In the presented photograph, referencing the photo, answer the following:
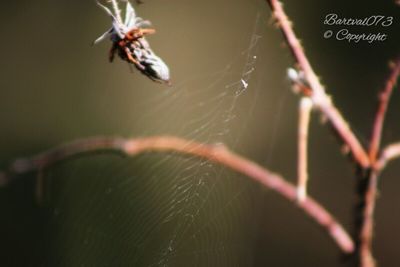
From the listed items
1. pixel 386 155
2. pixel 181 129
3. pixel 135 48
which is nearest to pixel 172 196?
pixel 181 129

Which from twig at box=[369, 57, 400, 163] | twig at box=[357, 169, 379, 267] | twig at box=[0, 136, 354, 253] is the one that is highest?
twig at box=[369, 57, 400, 163]

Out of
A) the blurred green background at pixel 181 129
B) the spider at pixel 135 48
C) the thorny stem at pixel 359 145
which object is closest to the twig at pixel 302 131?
the thorny stem at pixel 359 145

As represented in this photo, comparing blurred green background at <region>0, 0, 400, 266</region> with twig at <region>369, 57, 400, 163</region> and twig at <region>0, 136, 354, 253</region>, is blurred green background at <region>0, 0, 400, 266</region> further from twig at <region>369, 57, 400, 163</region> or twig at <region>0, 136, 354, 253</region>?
twig at <region>369, 57, 400, 163</region>

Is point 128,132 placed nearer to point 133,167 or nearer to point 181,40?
point 133,167

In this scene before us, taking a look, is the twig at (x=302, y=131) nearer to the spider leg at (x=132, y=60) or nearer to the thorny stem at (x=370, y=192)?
the thorny stem at (x=370, y=192)

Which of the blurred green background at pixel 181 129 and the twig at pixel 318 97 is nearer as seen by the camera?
the twig at pixel 318 97

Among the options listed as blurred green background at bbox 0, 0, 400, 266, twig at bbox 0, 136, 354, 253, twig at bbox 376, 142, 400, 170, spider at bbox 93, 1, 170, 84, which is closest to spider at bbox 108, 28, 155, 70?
spider at bbox 93, 1, 170, 84

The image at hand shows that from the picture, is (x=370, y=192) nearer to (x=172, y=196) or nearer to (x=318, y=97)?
(x=318, y=97)
